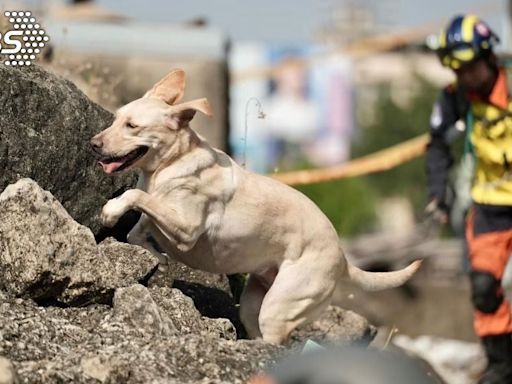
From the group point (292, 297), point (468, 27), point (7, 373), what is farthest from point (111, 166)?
point (468, 27)

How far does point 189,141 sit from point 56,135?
63cm

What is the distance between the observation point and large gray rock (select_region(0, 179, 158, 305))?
6.36 m

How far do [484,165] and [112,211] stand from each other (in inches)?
100

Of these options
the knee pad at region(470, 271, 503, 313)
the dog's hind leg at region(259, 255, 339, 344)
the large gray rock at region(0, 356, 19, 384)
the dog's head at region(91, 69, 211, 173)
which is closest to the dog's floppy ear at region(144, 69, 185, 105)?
the dog's head at region(91, 69, 211, 173)

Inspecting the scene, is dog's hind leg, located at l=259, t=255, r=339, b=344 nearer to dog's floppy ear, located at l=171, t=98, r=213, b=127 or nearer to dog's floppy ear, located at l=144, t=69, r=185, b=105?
dog's floppy ear, located at l=171, t=98, r=213, b=127

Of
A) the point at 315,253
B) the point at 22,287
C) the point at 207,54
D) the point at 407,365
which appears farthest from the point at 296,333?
the point at 207,54

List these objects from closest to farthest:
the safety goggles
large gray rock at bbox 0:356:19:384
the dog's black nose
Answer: large gray rock at bbox 0:356:19:384
the dog's black nose
the safety goggles

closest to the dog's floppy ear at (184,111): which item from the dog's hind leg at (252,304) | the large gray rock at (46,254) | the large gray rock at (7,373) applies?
the large gray rock at (46,254)

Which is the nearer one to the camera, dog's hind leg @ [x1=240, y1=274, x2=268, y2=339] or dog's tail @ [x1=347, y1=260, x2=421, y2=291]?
dog's hind leg @ [x1=240, y1=274, x2=268, y2=339]

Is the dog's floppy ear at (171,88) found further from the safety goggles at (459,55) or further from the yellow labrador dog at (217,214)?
the safety goggles at (459,55)

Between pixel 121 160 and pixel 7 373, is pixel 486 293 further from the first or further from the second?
pixel 7 373

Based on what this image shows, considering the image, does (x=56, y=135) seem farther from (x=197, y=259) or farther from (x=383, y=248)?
(x=383, y=248)

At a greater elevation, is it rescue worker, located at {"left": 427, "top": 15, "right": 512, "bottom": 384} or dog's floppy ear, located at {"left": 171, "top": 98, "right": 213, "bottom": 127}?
dog's floppy ear, located at {"left": 171, "top": 98, "right": 213, "bottom": 127}

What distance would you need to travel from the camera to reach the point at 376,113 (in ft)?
198
